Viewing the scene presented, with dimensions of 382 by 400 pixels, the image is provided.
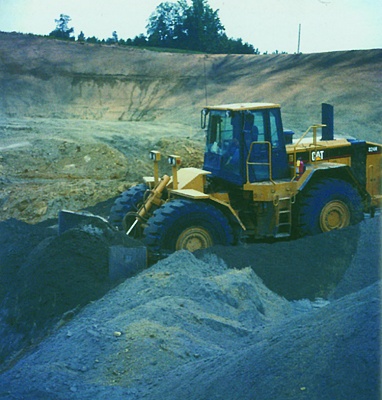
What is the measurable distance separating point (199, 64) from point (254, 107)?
3024 centimetres

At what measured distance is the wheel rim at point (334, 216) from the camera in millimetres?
12266

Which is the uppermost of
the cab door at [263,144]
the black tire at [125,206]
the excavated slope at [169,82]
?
the excavated slope at [169,82]

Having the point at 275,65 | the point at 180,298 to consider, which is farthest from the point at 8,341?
the point at 275,65

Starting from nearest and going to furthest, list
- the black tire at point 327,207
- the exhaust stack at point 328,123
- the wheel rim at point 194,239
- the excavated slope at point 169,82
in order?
1. the wheel rim at point 194,239
2. the black tire at point 327,207
3. the exhaust stack at point 328,123
4. the excavated slope at point 169,82

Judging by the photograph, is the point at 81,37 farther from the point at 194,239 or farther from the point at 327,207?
the point at 194,239

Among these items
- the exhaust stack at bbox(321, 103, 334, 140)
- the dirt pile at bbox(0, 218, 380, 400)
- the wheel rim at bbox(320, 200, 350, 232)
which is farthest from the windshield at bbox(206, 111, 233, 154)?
the exhaust stack at bbox(321, 103, 334, 140)

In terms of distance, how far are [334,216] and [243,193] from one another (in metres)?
1.76

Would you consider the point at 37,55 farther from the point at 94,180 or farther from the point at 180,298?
the point at 180,298

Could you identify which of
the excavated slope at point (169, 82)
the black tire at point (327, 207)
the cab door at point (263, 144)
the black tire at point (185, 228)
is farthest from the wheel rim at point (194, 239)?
the excavated slope at point (169, 82)

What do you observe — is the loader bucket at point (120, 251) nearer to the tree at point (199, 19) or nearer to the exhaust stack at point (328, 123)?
the exhaust stack at point (328, 123)

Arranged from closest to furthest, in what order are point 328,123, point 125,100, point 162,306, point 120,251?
point 162,306 < point 120,251 < point 328,123 < point 125,100

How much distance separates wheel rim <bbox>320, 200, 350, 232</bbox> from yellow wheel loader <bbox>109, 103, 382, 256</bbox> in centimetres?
2

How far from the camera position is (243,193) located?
1192cm

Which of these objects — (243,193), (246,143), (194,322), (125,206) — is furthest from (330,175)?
(194,322)
